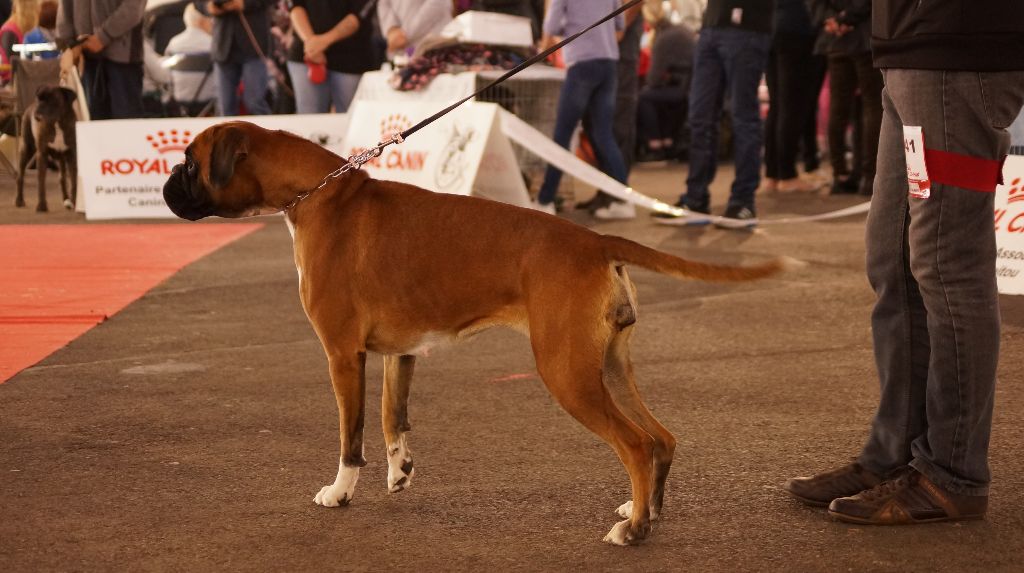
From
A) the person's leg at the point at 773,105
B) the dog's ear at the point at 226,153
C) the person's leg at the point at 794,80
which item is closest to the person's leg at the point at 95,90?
the person's leg at the point at 773,105

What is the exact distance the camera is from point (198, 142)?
12.5 feet

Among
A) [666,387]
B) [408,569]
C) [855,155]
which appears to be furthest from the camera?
[855,155]

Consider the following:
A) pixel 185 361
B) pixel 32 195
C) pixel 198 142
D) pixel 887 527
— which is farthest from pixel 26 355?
pixel 32 195

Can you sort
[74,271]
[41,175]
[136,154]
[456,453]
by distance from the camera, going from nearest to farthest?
[456,453], [74,271], [136,154], [41,175]

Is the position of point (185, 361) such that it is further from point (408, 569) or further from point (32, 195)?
point (32, 195)

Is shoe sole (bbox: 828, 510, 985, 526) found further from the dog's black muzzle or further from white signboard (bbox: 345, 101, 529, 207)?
white signboard (bbox: 345, 101, 529, 207)

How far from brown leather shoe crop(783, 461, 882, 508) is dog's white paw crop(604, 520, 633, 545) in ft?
2.05

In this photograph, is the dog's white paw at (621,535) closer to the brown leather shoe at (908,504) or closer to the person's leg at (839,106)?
the brown leather shoe at (908,504)

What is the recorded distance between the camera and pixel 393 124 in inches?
414

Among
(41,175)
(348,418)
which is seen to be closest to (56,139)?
(41,175)

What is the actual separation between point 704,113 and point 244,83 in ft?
15.8

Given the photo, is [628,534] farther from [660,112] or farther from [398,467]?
[660,112]

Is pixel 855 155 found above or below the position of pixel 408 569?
below

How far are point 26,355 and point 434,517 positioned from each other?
10.0ft
